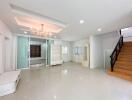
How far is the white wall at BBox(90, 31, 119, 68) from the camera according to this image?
649 cm

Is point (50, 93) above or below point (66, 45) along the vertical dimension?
below

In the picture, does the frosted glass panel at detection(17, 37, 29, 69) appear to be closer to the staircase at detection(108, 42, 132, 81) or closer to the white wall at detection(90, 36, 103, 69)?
the white wall at detection(90, 36, 103, 69)

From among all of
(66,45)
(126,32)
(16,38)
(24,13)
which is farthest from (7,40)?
(126,32)

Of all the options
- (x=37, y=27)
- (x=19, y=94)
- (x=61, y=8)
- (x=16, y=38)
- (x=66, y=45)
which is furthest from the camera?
(x=66, y=45)

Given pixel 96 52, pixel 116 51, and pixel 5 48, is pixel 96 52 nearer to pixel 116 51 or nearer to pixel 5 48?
pixel 116 51

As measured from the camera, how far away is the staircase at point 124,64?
4.31m

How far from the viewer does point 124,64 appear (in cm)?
488

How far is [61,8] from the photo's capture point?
2527 millimetres

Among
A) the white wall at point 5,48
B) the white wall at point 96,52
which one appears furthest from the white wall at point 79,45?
the white wall at point 5,48

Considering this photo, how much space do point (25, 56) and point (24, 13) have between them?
170 inches

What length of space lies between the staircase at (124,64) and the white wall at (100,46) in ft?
2.80

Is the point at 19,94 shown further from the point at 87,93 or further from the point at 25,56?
the point at 25,56

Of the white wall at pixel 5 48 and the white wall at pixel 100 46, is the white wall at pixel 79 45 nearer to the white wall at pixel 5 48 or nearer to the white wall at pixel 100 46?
the white wall at pixel 100 46

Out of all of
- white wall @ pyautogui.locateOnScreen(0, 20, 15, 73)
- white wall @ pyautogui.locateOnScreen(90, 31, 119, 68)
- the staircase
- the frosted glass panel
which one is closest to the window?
white wall @ pyautogui.locateOnScreen(90, 31, 119, 68)
